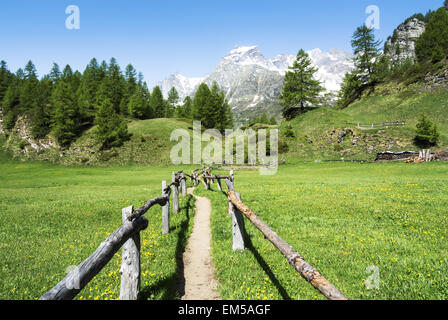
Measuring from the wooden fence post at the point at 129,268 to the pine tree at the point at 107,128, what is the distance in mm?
64377

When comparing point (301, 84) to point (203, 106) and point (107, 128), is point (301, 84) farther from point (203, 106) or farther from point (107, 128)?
point (107, 128)

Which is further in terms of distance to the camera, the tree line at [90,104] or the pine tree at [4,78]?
the pine tree at [4,78]

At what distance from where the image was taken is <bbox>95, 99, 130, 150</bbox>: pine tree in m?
62.1

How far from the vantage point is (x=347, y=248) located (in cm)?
689

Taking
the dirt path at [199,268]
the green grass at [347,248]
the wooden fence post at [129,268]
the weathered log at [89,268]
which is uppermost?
the weathered log at [89,268]

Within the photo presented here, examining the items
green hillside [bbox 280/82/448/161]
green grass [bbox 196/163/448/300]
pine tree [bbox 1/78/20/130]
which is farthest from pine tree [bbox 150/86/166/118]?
green grass [bbox 196/163/448/300]

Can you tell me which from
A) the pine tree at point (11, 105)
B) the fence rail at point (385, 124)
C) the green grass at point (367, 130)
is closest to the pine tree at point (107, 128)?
the pine tree at point (11, 105)

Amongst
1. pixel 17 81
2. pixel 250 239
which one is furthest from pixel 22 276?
pixel 17 81

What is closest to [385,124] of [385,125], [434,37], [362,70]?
[385,125]

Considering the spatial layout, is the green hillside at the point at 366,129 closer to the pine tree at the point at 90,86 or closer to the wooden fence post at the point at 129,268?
the wooden fence post at the point at 129,268

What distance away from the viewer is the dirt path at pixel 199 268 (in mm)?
5295

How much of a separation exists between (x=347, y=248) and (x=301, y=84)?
5943 cm

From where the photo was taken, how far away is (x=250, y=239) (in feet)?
26.2

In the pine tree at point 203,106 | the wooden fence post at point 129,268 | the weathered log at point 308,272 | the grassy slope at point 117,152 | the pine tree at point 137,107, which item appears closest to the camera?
the weathered log at point 308,272
